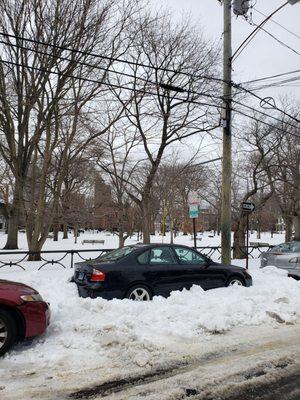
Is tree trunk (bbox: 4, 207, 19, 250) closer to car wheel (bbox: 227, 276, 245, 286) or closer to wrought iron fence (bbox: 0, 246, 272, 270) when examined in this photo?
wrought iron fence (bbox: 0, 246, 272, 270)

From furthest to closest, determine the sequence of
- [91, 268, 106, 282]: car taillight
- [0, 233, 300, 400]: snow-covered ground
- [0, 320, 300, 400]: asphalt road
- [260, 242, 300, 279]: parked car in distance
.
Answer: [260, 242, 300, 279]: parked car in distance → [91, 268, 106, 282]: car taillight → [0, 233, 300, 400]: snow-covered ground → [0, 320, 300, 400]: asphalt road

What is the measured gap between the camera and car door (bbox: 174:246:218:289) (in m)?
9.92

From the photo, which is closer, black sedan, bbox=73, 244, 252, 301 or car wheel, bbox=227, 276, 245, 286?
black sedan, bbox=73, 244, 252, 301

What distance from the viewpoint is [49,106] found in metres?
17.5

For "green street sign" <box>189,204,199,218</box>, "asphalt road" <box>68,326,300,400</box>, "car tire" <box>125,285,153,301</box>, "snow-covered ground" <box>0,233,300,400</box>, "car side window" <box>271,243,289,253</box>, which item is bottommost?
"asphalt road" <box>68,326,300,400</box>

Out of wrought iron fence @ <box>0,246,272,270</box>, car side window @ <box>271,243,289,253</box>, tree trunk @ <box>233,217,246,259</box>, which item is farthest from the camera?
tree trunk @ <box>233,217,246,259</box>

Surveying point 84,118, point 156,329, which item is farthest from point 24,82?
point 156,329

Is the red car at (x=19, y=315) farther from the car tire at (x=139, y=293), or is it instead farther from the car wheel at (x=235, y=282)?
the car wheel at (x=235, y=282)

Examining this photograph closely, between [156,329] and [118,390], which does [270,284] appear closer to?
[156,329]

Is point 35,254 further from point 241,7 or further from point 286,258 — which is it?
point 241,7

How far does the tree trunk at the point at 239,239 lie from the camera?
21672 millimetres

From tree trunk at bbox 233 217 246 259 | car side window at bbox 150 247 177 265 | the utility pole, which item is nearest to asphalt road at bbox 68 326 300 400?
car side window at bbox 150 247 177 265

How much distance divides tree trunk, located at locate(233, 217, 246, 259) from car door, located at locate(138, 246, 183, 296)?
40.7 ft

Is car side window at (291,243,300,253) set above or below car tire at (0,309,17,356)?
above
